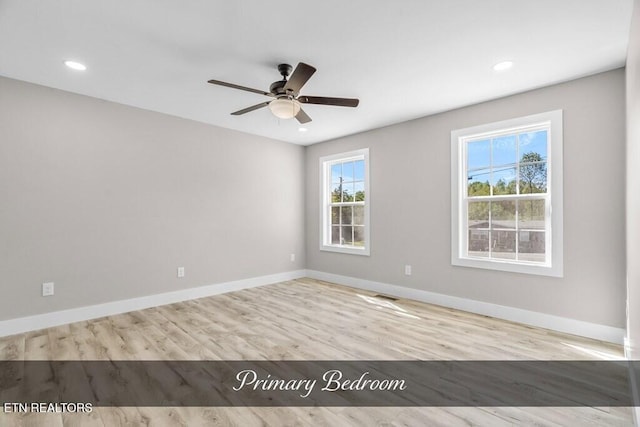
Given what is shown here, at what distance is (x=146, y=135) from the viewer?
3953 mm

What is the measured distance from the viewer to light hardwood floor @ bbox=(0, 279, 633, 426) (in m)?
1.79

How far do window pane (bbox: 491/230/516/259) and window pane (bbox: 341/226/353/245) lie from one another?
225 cm

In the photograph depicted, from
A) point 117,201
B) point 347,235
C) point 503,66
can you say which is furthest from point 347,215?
point 117,201

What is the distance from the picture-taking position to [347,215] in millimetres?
5387

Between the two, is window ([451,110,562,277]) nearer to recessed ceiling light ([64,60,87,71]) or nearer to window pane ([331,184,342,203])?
window pane ([331,184,342,203])

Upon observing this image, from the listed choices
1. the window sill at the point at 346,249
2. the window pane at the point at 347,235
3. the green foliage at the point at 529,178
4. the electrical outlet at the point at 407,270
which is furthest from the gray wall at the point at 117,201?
the green foliage at the point at 529,178

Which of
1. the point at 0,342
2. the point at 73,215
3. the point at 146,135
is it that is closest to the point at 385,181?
the point at 146,135

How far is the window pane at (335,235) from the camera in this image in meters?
5.55

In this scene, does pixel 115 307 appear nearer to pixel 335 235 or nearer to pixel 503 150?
pixel 335 235

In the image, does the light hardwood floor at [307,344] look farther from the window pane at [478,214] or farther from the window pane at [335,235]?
the window pane at [335,235]

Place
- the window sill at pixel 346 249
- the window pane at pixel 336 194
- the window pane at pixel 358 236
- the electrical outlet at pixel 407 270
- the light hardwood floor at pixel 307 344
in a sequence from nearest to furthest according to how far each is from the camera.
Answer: the light hardwood floor at pixel 307 344
the electrical outlet at pixel 407 270
the window sill at pixel 346 249
the window pane at pixel 358 236
the window pane at pixel 336 194

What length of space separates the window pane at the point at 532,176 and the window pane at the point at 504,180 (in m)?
0.09

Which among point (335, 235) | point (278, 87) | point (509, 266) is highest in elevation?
point (278, 87)

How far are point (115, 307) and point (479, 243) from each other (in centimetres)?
455
